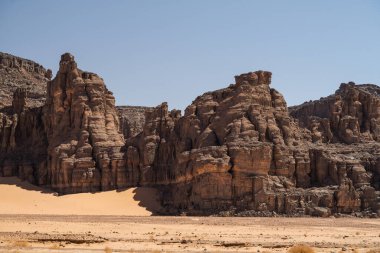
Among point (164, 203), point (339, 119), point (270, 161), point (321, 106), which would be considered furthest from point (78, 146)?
point (321, 106)

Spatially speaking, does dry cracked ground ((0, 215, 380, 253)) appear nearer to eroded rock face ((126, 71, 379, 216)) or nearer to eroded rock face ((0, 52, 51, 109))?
eroded rock face ((126, 71, 379, 216))

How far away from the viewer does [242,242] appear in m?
42.2

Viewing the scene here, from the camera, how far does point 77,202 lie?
79500 millimetres

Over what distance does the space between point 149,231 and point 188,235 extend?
468 cm

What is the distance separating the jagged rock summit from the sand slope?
6.07 feet

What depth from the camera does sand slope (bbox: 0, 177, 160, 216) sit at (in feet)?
A: 251

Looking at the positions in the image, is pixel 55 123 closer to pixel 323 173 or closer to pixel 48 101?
pixel 48 101

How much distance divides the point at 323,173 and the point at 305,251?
137ft

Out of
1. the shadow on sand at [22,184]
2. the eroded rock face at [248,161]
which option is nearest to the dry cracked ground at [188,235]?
the eroded rock face at [248,161]

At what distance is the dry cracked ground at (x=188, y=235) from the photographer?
3897cm

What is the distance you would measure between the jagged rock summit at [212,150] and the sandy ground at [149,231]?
4.22 meters

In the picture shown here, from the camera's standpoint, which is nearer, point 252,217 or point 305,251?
point 305,251

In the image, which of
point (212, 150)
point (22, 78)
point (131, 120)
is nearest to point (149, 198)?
point (212, 150)

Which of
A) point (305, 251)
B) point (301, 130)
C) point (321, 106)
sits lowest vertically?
point (305, 251)
